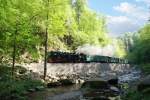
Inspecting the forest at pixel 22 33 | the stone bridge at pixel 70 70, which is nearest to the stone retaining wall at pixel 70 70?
the stone bridge at pixel 70 70

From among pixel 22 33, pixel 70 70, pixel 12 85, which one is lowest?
pixel 12 85

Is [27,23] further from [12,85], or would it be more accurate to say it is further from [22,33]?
[12,85]

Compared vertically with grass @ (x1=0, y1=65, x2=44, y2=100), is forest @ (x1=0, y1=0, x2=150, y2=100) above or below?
above

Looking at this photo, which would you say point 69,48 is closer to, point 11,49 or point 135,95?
point 11,49

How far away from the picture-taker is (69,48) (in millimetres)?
77188

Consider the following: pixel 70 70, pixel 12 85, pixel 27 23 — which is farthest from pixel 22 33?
pixel 70 70

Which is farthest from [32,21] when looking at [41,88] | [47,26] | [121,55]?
[121,55]

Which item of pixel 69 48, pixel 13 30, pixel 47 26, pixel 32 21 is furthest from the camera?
pixel 69 48

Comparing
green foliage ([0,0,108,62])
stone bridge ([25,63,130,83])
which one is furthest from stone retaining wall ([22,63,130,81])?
green foliage ([0,0,108,62])

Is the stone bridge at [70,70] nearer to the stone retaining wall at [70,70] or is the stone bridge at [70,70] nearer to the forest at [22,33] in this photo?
the stone retaining wall at [70,70]

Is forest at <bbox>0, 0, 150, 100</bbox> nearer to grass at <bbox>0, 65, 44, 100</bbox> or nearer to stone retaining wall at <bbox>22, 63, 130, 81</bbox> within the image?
grass at <bbox>0, 65, 44, 100</bbox>

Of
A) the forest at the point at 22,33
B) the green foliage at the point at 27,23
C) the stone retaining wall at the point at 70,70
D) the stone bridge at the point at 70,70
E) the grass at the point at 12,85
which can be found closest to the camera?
the grass at the point at 12,85

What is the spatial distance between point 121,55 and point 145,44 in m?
51.9

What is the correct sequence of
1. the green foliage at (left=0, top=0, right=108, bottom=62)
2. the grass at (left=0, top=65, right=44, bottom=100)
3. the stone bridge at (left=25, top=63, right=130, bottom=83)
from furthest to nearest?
the stone bridge at (left=25, top=63, right=130, bottom=83) → the green foliage at (left=0, top=0, right=108, bottom=62) → the grass at (left=0, top=65, right=44, bottom=100)
